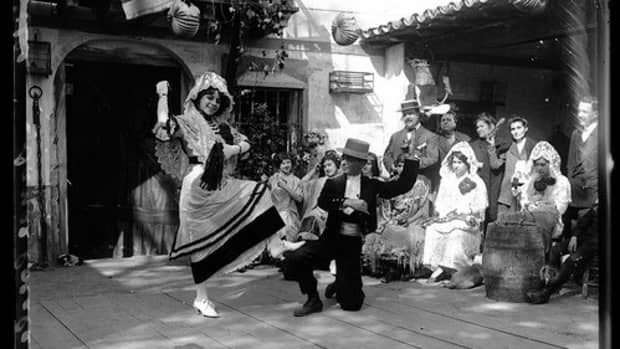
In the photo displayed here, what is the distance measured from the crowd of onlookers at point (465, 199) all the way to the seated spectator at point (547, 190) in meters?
0.01

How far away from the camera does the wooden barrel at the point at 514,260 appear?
642 cm

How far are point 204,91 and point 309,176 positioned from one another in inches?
111

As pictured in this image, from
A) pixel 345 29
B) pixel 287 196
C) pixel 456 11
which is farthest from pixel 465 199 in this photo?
pixel 345 29

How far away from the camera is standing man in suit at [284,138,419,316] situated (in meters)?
5.97

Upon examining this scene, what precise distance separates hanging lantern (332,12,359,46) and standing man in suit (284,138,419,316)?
4.24 m

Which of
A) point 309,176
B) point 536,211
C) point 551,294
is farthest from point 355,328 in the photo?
point 309,176

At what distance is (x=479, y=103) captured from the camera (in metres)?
11.2

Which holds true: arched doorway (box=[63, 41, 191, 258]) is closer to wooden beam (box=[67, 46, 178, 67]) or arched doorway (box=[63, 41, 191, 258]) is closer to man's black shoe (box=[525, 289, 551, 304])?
wooden beam (box=[67, 46, 178, 67])

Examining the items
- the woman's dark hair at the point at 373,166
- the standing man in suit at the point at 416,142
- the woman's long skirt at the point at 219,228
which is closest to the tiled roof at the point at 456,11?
the standing man in suit at the point at 416,142

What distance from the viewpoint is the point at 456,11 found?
Result: 8570mm

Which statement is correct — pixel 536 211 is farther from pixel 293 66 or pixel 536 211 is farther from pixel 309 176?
pixel 293 66

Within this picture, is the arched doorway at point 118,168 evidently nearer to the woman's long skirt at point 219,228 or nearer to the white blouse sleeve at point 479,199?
the woman's long skirt at point 219,228

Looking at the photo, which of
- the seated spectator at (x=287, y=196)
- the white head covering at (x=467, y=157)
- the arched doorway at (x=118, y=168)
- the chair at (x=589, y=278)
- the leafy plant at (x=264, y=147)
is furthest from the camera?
the arched doorway at (x=118, y=168)

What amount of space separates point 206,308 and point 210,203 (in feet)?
2.92
